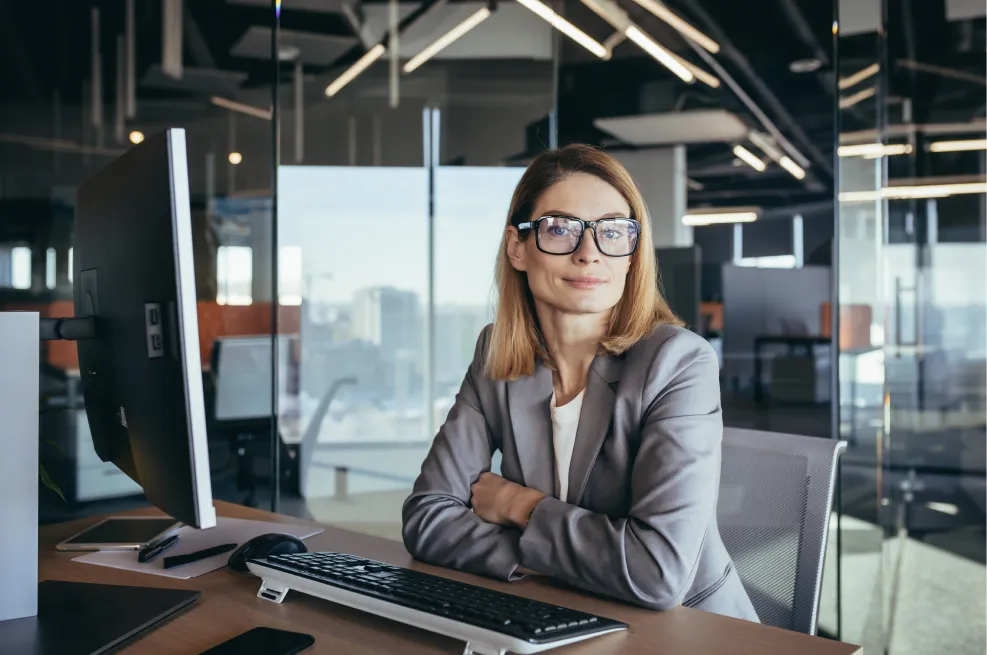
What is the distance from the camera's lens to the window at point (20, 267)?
4.27 m

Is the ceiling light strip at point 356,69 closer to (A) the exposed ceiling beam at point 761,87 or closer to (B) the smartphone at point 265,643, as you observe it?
(A) the exposed ceiling beam at point 761,87

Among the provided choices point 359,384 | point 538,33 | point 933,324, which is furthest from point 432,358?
point 933,324

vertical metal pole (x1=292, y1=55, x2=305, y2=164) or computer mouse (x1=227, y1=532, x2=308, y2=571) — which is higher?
vertical metal pole (x1=292, y1=55, x2=305, y2=164)

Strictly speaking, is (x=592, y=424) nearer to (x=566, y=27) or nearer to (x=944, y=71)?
(x=944, y=71)

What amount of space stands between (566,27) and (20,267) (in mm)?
3010

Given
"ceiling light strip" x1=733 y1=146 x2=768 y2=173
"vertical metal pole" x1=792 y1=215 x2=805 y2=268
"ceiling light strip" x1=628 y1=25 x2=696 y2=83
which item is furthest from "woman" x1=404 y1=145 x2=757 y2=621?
"ceiling light strip" x1=628 y1=25 x2=696 y2=83

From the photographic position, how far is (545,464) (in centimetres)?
153

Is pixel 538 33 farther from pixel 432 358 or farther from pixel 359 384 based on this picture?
pixel 359 384

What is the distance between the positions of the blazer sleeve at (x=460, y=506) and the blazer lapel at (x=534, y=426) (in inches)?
3.5

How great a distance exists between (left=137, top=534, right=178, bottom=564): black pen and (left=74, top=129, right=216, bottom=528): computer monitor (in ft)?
0.70

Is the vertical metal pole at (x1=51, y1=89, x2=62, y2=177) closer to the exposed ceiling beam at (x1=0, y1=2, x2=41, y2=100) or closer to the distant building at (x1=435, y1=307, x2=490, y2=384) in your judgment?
the exposed ceiling beam at (x1=0, y1=2, x2=41, y2=100)

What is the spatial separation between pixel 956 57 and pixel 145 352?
123 inches

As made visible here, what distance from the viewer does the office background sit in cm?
309

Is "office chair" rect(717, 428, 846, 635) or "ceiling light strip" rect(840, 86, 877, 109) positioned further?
"ceiling light strip" rect(840, 86, 877, 109)
